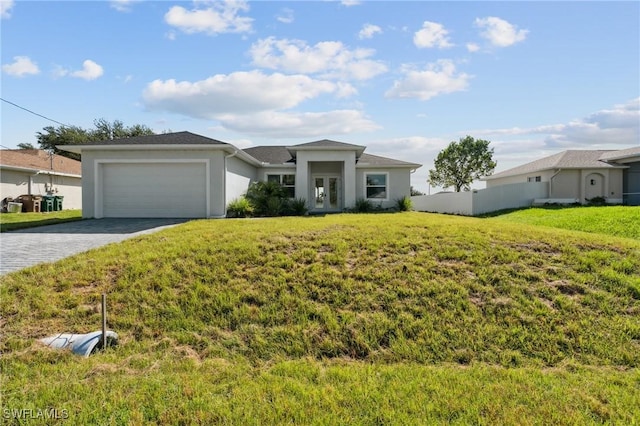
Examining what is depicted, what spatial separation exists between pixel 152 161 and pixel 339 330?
1312cm

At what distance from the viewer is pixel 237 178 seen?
16719 millimetres

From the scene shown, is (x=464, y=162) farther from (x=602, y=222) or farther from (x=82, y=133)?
(x=82, y=133)

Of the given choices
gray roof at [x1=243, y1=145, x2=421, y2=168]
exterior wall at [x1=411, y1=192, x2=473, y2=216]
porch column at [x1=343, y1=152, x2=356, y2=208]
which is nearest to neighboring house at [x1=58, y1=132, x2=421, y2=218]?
gray roof at [x1=243, y1=145, x2=421, y2=168]

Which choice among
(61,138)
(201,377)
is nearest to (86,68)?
(201,377)

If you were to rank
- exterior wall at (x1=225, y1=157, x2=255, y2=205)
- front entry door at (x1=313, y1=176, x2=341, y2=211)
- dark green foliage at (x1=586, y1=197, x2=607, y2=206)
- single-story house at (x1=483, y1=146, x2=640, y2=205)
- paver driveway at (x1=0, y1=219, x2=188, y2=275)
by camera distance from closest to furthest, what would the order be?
1. paver driveway at (x1=0, y1=219, x2=188, y2=275)
2. exterior wall at (x1=225, y1=157, x2=255, y2=205)
3. front entry door at (x1=313, y1=176, x2=341, y2=211)
4. dark green foliage at (x1=586, y1=197, x2=607, y2=206)
5. single-story house at (x1=483, y1=146, x2=640, y2=205)

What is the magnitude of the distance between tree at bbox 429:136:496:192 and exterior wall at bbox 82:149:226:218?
37336mm

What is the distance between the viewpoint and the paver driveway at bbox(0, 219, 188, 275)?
7195 millimetres

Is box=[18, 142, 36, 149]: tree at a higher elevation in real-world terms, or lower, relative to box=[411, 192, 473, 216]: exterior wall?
higher

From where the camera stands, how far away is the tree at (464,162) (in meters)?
44.0

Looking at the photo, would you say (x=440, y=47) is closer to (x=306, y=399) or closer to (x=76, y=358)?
(x=306, y=399)

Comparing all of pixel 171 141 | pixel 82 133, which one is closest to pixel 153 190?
pixel 171 141

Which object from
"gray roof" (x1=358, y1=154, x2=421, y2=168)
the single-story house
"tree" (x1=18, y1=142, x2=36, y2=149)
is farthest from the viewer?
"tree" (x1=18, y1=142, x2=36, y2=149)

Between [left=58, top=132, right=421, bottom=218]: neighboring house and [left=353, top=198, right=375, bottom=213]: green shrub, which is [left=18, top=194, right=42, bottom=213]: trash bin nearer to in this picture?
[left=58, top=132, right=421, bottom=218]: neighboring house

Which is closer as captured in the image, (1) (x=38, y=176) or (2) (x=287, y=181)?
(2) (x=287, y=181)
